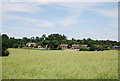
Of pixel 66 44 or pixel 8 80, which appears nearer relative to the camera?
pixel 8 80

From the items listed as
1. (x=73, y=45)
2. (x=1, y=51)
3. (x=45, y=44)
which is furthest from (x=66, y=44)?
(x=1, y=51)

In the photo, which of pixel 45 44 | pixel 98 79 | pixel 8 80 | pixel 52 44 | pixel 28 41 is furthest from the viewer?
pixel 28 41

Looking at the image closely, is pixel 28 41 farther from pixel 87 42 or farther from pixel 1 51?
pixel 1 51

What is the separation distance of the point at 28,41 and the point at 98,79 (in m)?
109

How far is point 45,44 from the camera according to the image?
335ft

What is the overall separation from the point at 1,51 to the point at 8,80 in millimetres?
27073

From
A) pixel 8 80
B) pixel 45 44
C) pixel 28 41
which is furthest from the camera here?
pixel 28 41

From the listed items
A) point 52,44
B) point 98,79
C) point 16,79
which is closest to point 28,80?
point 16,79

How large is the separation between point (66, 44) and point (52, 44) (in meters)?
16.2

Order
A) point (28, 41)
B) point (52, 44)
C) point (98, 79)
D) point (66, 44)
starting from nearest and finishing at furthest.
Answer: point (98, 79) < point (52, 44) < point (66, 44) < point (28, 41)

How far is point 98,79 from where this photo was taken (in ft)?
41.0

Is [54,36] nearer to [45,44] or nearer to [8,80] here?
[45,44]

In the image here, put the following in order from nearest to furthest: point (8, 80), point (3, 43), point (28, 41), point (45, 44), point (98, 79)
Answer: point (8, 80)
point (98, 79)
point (3, 43)
point (45, 44)
point (28, 41)

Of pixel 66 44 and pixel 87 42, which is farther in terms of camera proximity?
pixel 66 44
